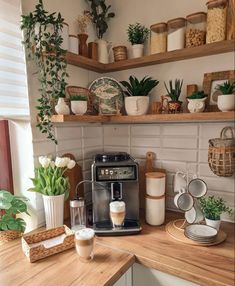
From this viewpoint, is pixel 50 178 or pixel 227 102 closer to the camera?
pixel 227 102

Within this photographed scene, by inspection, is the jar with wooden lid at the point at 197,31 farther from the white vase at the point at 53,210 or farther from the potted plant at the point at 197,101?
the white vase at the point at 53,210

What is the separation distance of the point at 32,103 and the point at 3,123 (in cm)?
18

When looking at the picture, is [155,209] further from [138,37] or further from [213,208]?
[138,37]

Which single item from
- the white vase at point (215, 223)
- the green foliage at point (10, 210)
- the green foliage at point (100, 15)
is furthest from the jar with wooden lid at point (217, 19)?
the green foliage at point (10, 210)

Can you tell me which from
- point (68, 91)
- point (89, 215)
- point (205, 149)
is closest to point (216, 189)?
point (205, 149)

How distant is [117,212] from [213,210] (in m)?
0.43

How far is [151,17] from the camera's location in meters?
1.19

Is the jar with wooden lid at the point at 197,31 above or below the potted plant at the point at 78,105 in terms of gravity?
above

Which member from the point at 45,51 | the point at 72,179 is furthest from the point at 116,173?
the point at 45,51

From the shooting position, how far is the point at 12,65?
3.22 ft

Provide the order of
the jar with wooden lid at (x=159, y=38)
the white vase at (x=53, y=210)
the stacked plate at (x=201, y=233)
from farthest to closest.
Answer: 1. the jar with wooden lid at (x=159, y=38)
2. the white vase at (x=53, y=210)
3. the stacked plate at (x=201, y=233)

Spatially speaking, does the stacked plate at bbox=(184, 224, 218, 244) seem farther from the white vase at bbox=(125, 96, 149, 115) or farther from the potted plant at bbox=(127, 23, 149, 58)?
the potted plant at bbox=(127, 23, 149, 58)

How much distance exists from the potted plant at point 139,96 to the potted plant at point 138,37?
171 millimetres

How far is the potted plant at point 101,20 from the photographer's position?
129cm
